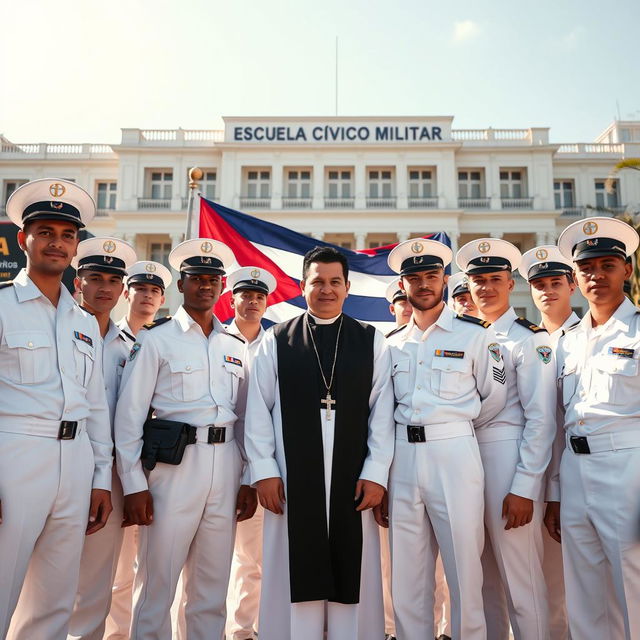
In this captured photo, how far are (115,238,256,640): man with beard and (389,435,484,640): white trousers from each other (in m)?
0.95

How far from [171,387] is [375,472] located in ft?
4.27

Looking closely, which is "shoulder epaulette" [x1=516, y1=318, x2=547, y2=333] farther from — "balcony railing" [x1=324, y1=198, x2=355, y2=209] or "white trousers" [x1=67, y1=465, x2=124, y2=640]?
"balcony railing" [x1=324, y1=198, x2=355, y2=209]

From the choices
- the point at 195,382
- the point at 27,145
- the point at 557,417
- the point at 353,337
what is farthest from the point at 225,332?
the point at 27,145

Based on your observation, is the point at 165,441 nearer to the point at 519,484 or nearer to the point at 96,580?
the point at 96,580

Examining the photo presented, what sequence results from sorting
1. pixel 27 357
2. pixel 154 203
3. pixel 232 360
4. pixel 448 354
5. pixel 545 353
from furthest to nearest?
pixel 154 203
pixel 232 360
pixel 545 353
pixel 448 354
pixel 27 357

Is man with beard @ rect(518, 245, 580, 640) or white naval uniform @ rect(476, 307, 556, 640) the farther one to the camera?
man with beard @ rect(518, 245, 580, 640)

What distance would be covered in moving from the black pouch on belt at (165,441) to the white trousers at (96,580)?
1.27 feet

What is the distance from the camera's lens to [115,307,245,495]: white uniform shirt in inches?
126

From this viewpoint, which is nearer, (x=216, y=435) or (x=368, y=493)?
(x=368, y=493)

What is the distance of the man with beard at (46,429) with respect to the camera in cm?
258

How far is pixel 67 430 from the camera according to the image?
276cm

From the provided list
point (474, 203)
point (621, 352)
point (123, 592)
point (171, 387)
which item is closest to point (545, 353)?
point (621, 352)

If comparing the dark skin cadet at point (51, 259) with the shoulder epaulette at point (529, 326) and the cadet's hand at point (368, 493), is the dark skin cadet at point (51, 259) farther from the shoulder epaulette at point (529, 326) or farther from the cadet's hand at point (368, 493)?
the shoulder epaulette at point (529, 326)

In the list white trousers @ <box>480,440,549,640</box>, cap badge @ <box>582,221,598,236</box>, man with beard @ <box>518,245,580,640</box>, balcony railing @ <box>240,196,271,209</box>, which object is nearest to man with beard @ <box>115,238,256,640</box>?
white trousers @ <box>480,440,549,640</box>
